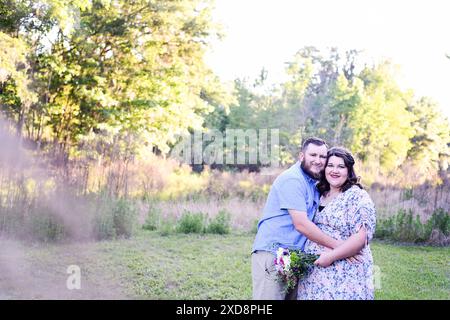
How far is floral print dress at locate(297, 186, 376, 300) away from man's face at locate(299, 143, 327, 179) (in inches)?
9.1

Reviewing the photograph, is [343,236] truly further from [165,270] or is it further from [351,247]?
[165,270]

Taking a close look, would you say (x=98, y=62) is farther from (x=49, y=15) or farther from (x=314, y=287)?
(x=314, y=287)

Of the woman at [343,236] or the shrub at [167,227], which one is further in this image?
the shrub at [167,227]

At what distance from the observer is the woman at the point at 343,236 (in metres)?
3.03

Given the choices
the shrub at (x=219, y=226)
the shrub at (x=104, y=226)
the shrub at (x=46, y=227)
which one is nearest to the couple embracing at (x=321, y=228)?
the shrub at (x=46, y=227)

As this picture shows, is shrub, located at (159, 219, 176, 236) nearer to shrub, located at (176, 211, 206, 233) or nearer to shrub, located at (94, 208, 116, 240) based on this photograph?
shrub, located at (176, 211, 206, 233)

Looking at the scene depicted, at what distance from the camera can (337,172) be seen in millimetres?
3152

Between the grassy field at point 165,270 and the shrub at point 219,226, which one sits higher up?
the shrub at point 219,226

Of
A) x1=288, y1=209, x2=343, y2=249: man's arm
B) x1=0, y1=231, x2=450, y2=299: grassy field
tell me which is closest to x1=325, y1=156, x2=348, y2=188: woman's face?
x1=288, y1=209, x2=343, y2=249: man's arm

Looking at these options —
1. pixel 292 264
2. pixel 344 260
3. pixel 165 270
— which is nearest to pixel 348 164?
pixel 344 260

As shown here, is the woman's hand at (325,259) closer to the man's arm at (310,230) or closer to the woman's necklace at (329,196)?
the man's arm at (310,230)
